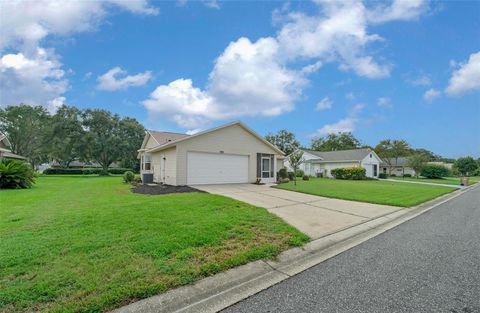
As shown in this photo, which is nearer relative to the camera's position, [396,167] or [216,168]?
[216,168]

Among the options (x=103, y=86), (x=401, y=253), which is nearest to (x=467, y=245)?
(x=401, y=253)

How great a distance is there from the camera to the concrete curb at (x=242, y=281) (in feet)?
9.24

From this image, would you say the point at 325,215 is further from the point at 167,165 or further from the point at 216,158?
the point at 167,165

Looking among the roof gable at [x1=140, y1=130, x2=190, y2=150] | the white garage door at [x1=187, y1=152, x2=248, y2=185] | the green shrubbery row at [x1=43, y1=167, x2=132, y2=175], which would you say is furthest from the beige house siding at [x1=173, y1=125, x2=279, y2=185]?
the green shrubbery row at [x1=43, y1=167, x2=132, y2=175]

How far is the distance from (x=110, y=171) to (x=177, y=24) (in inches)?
1405

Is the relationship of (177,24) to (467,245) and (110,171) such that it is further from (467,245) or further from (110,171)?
(110,171)

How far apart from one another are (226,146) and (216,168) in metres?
1.71

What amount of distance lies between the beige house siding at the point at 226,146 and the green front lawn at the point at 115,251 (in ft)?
28.1

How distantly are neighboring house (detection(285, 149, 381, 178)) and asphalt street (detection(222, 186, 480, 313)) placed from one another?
103 feet

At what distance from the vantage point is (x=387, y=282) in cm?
343

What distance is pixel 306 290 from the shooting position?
127 inches

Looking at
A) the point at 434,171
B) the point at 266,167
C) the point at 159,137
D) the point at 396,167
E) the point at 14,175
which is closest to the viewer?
the point at 14,175

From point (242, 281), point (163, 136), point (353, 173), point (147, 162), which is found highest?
point (163, 136)

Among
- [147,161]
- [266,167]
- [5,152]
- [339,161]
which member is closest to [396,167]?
[339,161]
